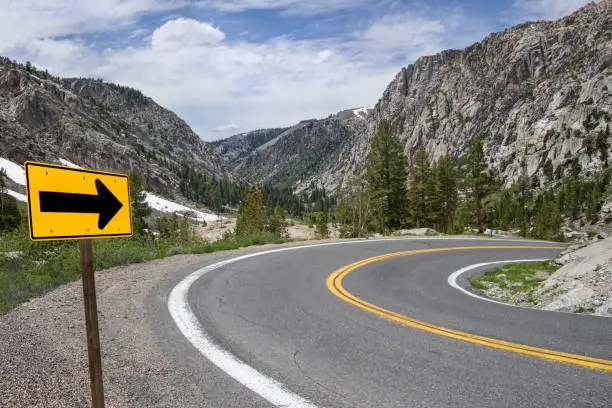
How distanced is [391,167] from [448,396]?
124 feet

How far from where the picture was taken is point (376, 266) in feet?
40.1

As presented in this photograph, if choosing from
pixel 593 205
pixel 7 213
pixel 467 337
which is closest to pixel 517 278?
pixel 467 337

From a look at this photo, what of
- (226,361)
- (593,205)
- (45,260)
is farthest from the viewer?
(593,205)

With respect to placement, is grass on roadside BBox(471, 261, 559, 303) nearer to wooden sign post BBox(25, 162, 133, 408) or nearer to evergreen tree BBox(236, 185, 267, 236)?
wooden sign post BBox(25, 162, 133, 408)

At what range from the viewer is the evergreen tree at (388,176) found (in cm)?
3972

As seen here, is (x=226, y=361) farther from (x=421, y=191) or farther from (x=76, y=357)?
(x=421, y=191)

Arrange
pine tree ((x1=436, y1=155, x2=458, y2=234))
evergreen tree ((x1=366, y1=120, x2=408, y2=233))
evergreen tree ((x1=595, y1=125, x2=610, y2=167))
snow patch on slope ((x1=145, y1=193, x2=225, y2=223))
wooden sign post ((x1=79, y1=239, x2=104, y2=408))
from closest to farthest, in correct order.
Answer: wooden sign post ((x1=79, y1=239, x2=104, y2=408)) → evergreen tree ((x1=366, y1=120, x2=408, y2=233)) → pine tree ((x1=436, y1=155, x2=458, y2=234)) → snow patch on slope ((x1=145, y1=193, x2=225, y2=223)) → evergreen tree ((x1=595, y1=125, x2=610, y2=167))

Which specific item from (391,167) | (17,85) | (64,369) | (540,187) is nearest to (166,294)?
(64,369)

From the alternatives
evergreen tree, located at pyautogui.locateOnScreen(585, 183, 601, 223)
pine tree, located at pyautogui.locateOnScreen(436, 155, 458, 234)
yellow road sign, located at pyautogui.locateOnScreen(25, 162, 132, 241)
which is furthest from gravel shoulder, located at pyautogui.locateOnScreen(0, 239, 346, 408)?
evergreen tree, located at pyautogui.locateOnScreen(585, 183, 601, 223)

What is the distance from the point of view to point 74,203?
2871 millimetres

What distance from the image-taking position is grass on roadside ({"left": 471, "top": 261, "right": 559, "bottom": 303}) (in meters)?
9.57

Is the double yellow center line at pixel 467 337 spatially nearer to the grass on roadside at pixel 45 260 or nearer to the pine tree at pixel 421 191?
the grass on roadside at pixel 45 260

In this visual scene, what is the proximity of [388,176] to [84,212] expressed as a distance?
127ft

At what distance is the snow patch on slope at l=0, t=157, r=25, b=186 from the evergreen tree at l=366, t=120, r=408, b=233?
8772 cm
